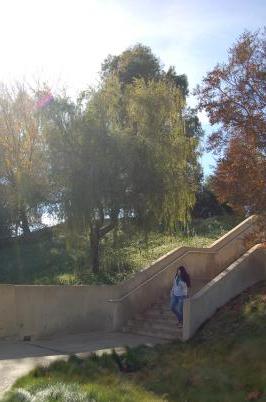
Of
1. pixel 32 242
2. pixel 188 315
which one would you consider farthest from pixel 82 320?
pixel 32 242

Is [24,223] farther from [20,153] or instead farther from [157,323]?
[157,323]

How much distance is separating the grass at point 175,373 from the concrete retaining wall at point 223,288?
0.41m

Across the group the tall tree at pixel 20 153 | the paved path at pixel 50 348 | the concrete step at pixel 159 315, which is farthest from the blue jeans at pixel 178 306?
the tall tree at pixel 20 153

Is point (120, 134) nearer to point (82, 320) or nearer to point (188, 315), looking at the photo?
point (82, 320)

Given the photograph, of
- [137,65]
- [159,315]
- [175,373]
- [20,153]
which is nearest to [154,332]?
[159,315]

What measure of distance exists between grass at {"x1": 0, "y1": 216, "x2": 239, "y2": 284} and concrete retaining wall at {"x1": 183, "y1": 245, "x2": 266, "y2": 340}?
12.9 feet

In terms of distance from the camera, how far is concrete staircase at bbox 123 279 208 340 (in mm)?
12781

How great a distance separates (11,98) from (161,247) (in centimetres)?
882

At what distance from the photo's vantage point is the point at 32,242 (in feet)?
81.5

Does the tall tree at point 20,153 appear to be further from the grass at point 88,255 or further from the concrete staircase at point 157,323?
the concrete staircase at point 157,323

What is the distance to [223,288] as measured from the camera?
13211 mm

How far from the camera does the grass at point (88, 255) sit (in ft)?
57.7

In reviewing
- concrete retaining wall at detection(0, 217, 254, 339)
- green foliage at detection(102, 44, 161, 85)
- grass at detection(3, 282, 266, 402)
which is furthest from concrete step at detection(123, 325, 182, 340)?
green foliage at detection(102, 44, 161, 85)

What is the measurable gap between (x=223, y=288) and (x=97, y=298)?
3.09m
